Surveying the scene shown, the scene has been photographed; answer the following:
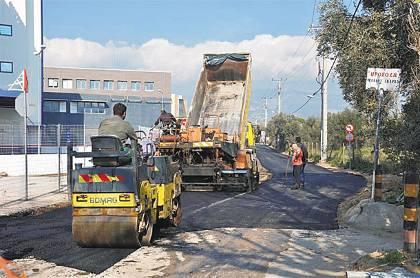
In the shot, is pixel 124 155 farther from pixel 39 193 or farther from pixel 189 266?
pixel 39 193

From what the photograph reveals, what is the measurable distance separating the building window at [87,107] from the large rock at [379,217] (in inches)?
1998

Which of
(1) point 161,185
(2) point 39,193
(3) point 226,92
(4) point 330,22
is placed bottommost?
(2) point 39,193

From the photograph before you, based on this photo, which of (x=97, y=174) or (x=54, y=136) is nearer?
(x=97, y=174)

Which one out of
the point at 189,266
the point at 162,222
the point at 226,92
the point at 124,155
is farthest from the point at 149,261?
the point at 226,92

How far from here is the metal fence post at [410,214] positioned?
640 centimetres

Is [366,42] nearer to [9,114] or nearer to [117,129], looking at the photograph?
[117,129]

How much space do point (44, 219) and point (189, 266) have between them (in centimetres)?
547

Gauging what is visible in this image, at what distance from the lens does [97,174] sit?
723 cm

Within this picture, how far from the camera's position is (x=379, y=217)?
928cm

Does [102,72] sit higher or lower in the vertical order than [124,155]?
higher

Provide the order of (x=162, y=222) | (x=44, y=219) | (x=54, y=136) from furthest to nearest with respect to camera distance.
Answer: (x=54, y=136), (x=44, y=219), (x=162, y=222)

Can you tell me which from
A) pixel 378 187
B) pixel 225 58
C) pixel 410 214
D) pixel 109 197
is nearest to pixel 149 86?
pixel 225 58

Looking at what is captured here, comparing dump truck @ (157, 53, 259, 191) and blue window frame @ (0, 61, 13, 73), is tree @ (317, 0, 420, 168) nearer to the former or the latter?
dump truck @ (157, 53, 259, 191)

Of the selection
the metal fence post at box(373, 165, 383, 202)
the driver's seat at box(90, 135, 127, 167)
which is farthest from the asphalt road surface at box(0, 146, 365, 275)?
the driver's seat at box(90, 135, 127, 167)
